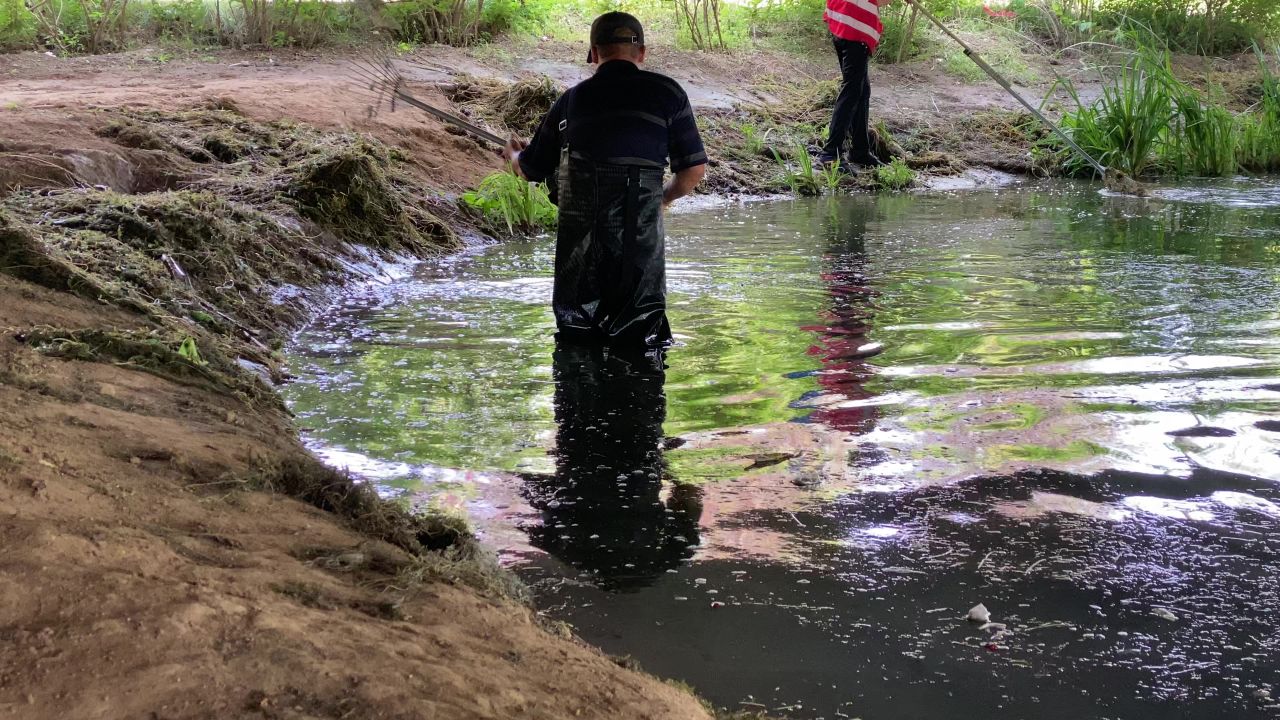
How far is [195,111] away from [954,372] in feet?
21.3

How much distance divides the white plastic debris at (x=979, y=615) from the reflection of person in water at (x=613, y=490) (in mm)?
795

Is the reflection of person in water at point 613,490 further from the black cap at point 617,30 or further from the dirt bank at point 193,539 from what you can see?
the black cap at point 617,30

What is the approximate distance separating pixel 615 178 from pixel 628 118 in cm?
Answer: 28

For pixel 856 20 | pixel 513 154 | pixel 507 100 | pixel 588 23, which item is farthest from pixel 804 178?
pixel 513 154

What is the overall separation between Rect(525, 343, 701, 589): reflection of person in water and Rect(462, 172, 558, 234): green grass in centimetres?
465

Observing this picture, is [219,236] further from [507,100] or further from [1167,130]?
[1167,130]

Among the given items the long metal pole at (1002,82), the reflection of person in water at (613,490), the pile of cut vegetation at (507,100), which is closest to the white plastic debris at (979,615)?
the reflection of person in water at (613,490)

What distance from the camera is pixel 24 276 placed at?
4.66m

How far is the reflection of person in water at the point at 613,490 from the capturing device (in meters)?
3.35

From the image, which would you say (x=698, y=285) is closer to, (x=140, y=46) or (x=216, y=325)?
(x=216, y=325)

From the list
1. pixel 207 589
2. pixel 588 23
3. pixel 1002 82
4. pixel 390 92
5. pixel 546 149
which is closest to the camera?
pixel 207 589

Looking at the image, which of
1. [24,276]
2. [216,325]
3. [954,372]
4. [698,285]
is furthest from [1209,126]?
[24,276]

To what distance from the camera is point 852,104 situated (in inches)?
518

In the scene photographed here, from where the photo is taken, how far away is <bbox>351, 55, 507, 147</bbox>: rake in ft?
21.2
